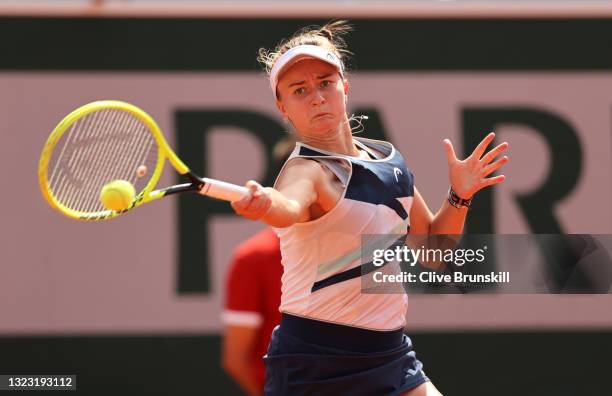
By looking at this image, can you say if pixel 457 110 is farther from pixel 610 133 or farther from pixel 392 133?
pixel 610 133

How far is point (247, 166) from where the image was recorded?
232 inches

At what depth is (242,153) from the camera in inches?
231

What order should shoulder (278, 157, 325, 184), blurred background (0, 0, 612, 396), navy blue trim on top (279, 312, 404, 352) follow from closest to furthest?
shoulder (278, 157, 325, 184) < navy blue trim on top (279, 312, 404, 352) < blurred background (0, 0, 612, 396)

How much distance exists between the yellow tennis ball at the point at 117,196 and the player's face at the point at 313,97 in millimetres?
599

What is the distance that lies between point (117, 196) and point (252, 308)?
4.50 ft

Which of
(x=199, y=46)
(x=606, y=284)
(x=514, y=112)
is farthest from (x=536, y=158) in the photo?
(x=199, y=46)

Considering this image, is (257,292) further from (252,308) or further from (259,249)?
(259,249)

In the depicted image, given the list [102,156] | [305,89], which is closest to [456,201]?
[305,89]

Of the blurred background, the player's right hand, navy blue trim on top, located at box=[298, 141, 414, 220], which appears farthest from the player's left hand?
the blurred background

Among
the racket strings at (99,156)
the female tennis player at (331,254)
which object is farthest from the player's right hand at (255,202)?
the racket strings at (99,156)

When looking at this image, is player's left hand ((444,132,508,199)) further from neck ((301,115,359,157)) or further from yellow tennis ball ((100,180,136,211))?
yellow tennis ball ((100,180,136,211))

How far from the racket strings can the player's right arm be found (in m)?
0.52

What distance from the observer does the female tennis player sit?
3.14 meters

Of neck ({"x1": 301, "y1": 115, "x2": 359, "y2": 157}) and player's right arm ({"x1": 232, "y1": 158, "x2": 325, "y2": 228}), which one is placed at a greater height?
neck ({"x1": 301, "y1": 115, "x2": 359, "y2": 157})
